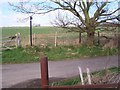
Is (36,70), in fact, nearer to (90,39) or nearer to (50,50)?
(50,50)

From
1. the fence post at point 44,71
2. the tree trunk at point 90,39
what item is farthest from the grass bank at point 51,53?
the fence post at point 44,71

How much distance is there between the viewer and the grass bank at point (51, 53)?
5.53 m

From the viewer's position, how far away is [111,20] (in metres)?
5.96

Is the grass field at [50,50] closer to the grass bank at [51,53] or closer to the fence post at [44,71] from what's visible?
the grass bank at [51,53]

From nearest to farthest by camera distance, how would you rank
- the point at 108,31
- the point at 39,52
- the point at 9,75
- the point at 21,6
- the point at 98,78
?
the point at 98,78, the point at 9,75, the point at 21,6, the point at 39,52, the point at 108,31

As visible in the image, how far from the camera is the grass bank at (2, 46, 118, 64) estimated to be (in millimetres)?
5531

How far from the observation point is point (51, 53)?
232 inches

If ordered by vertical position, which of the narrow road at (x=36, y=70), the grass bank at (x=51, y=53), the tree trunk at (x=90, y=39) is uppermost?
the tree trunk at (x=90, y=39)

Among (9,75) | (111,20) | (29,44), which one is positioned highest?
(111,20)

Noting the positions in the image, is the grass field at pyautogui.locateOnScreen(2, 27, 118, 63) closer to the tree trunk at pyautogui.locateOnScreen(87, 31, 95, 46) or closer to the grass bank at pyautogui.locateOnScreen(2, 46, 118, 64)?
the grass bank at pyautogui.locateOnScreen(2, 46, 118, 64)

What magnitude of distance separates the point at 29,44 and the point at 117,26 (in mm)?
2018

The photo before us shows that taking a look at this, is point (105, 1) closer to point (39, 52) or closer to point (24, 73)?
point (39, 52)

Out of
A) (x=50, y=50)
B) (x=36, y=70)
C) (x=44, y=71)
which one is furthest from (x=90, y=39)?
(x=44, y=71)

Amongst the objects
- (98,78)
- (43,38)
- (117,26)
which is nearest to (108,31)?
(117,26)
